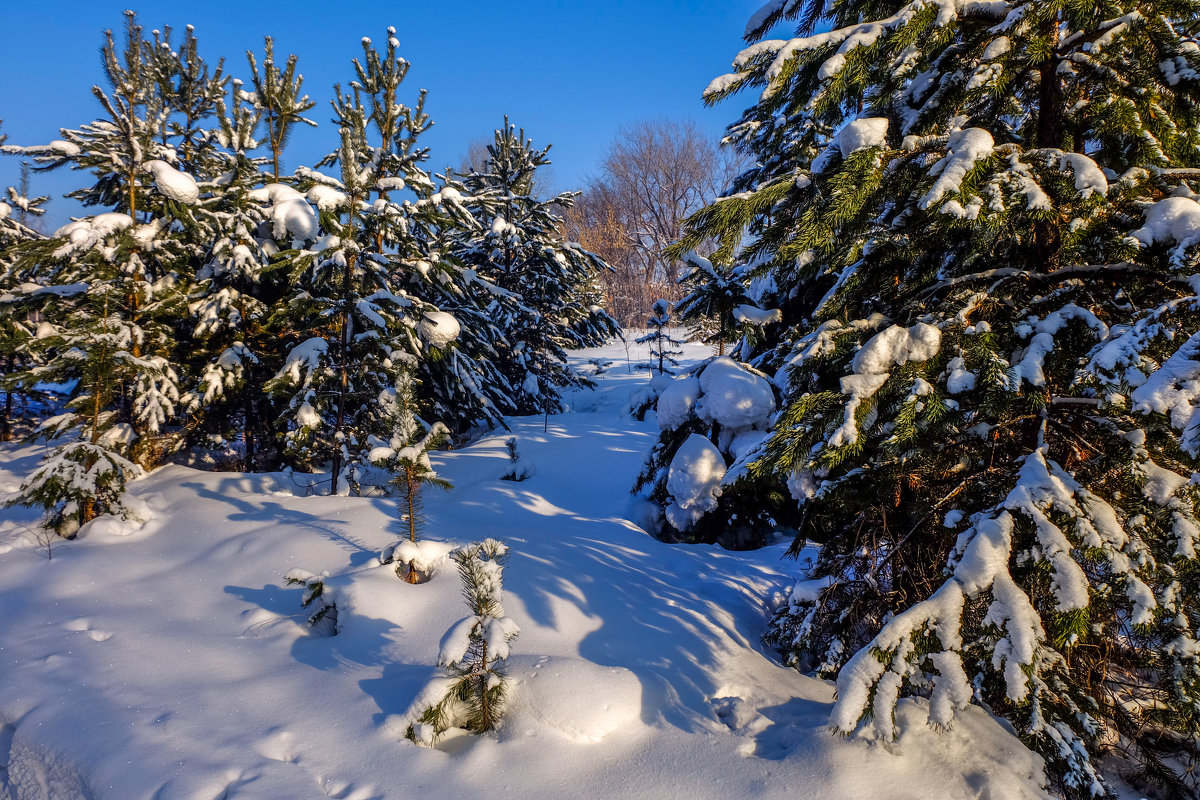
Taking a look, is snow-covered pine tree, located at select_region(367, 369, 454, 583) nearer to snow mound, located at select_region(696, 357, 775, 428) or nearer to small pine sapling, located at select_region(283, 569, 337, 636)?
small pine sapling, located at select_region(283, 569, 337, 636)

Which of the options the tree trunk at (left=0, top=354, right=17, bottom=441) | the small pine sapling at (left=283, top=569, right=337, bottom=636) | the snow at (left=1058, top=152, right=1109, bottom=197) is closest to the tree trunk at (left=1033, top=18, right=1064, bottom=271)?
the snow at (left=1058, top=152, right=1109, bottom=197)

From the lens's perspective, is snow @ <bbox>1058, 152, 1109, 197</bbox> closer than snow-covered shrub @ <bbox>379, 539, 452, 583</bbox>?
Yes

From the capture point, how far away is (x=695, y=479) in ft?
15.9

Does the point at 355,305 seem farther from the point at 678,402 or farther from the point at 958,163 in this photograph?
the point at 958,163

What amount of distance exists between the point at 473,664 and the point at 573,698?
0.52 m

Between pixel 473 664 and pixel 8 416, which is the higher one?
pixel 8 416

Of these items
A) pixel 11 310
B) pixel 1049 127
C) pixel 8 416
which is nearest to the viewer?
pixel 1049 127

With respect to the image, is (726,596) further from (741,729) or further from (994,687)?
(994,687)

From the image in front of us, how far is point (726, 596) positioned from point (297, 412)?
4711mm

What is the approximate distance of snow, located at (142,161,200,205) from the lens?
582cm

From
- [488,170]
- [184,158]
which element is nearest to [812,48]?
[184,158]

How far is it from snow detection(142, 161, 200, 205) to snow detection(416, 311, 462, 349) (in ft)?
9.47

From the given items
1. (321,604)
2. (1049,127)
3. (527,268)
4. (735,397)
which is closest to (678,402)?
(735,397)

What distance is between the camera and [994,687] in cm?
230
